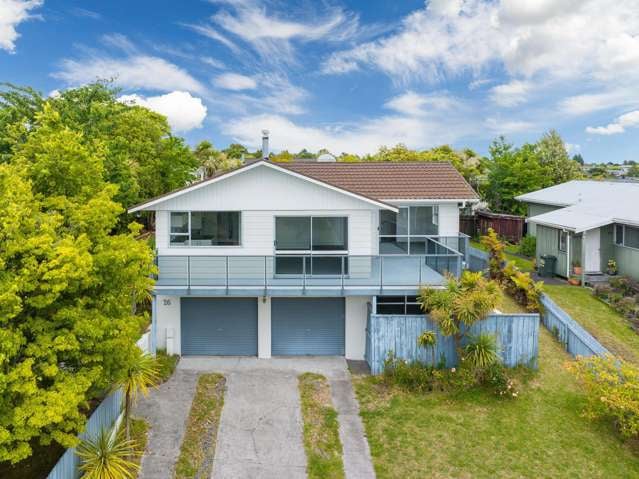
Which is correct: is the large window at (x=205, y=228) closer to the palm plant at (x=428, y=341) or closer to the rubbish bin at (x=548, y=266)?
the palm plant at (x=428, y=341)

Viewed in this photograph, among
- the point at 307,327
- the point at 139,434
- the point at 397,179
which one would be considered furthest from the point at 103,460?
the point at 397,179

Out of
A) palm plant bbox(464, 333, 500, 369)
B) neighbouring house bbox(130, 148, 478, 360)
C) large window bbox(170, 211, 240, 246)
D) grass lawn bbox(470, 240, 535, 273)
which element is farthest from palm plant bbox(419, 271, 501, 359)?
grass lawn bbox(470, 240, 535, 273)

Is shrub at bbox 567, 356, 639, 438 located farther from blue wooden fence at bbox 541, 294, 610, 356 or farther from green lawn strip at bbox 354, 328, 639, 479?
blue wooden fence at bbox 541, 294, 610, 356

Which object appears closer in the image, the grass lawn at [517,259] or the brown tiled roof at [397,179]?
the brown tiled roof at [397,179]

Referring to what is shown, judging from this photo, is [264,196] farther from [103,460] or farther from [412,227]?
[103,460]

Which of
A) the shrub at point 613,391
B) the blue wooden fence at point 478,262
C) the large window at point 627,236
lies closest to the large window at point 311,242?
the shrub at point 613,391
